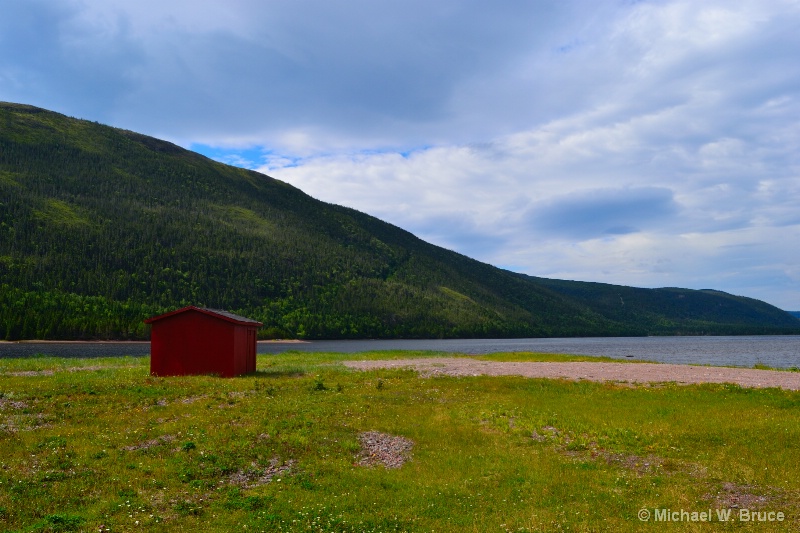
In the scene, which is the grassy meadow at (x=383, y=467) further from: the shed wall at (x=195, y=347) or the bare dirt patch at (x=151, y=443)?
the shed wall at (x=195, y=347)

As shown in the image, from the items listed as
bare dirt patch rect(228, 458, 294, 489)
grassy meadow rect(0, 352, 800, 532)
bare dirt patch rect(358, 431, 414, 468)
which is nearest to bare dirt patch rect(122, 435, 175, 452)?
grassy meadow rect(0, 352, 800, 532)

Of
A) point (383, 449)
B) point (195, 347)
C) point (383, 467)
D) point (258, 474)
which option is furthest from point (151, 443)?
point (195, 347)

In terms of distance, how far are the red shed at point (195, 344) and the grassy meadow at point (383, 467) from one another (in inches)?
363

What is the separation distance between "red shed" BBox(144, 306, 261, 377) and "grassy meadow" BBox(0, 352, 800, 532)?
9.21 meters

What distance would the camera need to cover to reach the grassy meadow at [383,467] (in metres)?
14.0

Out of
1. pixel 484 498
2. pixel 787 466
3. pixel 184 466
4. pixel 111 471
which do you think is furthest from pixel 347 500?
pixel 787 466

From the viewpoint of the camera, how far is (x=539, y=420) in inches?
979

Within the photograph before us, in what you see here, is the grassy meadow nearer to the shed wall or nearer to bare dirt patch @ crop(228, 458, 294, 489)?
bare dirt patch @ crop(228, 458, 294, 489)

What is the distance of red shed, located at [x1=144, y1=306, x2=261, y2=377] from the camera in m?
40.8

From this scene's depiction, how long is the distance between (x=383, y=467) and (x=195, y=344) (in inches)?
1028

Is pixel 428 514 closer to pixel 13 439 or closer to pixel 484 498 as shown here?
pixel 484 498

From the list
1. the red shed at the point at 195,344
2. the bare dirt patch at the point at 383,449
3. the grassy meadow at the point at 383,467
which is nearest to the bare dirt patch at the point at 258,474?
the grassy meadow at the point at 383,467

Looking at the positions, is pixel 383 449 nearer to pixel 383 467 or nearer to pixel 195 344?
pixel 383 467

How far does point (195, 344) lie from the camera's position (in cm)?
4094
